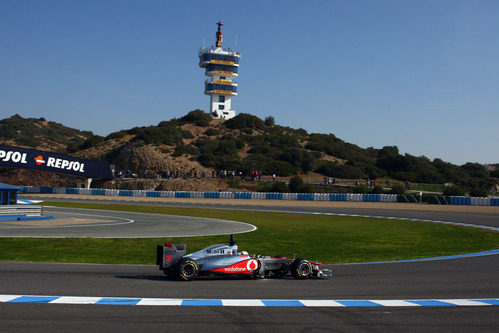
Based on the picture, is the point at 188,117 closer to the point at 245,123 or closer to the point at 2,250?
the point at 245,123

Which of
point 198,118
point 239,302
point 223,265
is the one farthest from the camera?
point 198,118

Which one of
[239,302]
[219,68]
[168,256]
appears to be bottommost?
[239,302]

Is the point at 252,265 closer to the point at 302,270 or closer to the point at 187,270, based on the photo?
the point at 302,270

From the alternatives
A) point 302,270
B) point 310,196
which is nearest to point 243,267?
point 302,270

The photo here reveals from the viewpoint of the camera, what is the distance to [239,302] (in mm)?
9305

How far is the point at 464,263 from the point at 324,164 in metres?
78.1

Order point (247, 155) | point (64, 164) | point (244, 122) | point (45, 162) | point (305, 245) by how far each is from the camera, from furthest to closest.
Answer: point (244, 122) < point (247, 155) < point (64, 164) < point (45, 162) < point (305, 245)

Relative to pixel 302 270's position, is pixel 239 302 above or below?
below

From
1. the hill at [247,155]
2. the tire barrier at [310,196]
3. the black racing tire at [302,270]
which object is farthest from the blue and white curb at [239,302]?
the hill at [247,155]

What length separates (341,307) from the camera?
897 centimetres

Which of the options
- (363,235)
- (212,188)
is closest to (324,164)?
(212,188)

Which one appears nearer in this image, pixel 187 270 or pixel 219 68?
pixel 187 270

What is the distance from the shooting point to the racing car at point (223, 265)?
38.9ft

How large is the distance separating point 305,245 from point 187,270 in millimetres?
9264
